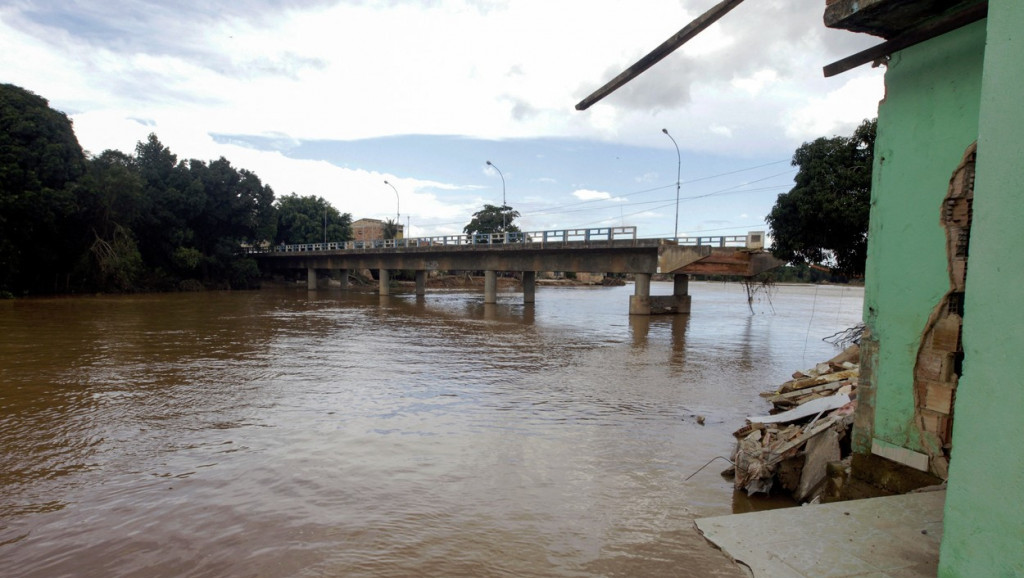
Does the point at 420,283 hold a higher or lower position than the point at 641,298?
lower

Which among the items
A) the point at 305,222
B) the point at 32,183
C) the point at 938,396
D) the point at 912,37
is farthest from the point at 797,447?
the point at 305,222

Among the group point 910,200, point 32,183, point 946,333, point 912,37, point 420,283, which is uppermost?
point 32,183

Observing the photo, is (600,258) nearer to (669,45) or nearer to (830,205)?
(830,205)


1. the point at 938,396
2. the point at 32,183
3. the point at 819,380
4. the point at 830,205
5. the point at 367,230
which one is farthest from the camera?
the point at 367,230

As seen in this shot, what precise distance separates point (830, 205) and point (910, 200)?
16407 mm

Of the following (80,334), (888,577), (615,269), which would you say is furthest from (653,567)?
(615,269)

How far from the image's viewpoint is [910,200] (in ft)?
15.1

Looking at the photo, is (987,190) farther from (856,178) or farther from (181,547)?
(856,178)

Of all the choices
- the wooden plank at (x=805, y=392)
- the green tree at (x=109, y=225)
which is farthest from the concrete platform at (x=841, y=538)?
the green tree at (x=109, y=225)

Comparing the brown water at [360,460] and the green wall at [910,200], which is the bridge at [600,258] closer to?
the brown water at [360,460]

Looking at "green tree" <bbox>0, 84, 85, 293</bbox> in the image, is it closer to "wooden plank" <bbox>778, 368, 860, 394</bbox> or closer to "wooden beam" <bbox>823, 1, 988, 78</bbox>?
"wooden plank" <bbox>778, 368, 860, 394</bbox>

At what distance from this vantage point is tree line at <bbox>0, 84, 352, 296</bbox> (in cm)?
3481

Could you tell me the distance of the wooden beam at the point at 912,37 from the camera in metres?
4.10

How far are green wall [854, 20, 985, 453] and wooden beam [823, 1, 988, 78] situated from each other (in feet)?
0.20
